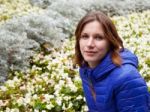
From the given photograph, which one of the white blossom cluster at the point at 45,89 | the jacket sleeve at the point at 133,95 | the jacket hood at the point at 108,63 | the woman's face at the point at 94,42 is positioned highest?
the woman's face at the point at 94,42

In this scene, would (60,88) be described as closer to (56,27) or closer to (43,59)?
(43,59)

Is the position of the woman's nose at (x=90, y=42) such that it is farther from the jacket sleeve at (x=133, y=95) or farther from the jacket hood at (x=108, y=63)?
the jacket sleeve at (x=133, y=95)

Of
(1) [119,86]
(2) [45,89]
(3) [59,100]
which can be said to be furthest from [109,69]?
(2) [45,89]

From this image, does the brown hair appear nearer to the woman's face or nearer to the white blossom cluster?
the woman's face

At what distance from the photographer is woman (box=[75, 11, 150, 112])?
2.54 meters

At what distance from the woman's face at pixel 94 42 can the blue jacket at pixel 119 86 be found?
0.05m

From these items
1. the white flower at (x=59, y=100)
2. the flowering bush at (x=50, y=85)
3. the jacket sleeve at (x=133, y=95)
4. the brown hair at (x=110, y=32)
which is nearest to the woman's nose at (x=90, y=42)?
the brown hair at (x=110, y=32)

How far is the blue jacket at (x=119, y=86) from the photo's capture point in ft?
8.30

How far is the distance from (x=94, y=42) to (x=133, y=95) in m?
0.43

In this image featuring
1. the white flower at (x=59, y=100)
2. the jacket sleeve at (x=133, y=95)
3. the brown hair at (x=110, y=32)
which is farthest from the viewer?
the white flower at (x=59, y=100)

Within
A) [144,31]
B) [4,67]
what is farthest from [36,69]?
[144,31]

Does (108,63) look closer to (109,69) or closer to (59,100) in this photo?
(109,69)

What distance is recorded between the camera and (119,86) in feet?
8.43

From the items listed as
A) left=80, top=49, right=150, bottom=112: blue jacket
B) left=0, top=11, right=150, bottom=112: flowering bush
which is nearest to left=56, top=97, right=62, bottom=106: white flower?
left=0, top=11, right=150, bottom=112: flowering bush
